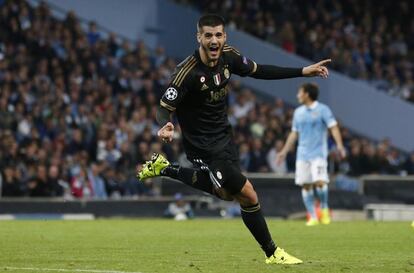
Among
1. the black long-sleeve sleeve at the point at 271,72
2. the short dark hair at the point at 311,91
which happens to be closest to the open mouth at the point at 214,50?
the black long-sleeve sleeve at the point at 271,72

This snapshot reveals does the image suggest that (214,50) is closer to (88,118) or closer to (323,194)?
(323,194)

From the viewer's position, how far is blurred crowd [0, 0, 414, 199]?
2567 cm

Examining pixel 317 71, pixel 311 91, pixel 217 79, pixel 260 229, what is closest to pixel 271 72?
pixel 317 71

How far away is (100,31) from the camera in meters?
34.9

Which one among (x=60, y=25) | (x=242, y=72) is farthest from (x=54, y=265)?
(x=60, y=25)

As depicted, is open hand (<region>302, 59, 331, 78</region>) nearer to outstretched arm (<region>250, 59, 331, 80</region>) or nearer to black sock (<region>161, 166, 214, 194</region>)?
outstretched arm (<region>250, 59, 331, 80</region>)

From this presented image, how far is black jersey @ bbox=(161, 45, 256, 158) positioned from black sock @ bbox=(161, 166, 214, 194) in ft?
0.82

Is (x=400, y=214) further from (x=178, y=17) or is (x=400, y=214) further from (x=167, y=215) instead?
(x=178, y=17)

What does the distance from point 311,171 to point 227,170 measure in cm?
978

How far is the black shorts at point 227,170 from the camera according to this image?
11.3m

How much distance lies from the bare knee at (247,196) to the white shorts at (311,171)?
9.55 meters

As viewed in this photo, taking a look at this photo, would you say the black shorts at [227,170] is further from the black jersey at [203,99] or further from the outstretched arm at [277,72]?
the outstretched arm at [277,72]

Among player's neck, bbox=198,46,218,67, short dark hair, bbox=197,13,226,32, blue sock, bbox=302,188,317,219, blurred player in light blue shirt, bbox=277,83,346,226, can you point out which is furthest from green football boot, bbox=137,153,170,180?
blue sock, bbox=302,188,317,219

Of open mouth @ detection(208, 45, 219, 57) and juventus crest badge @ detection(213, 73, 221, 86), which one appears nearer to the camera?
open mouth @ detection(208, 45, 219, 57)
